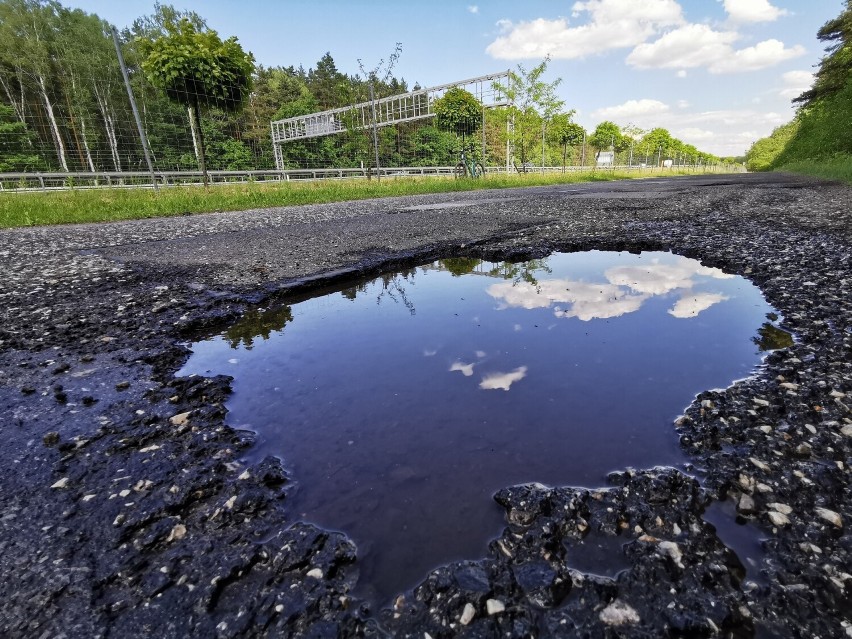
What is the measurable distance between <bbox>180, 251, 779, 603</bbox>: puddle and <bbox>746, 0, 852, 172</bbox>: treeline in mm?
17066

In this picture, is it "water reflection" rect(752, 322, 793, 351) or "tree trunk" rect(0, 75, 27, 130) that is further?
"tree trunk" rect(0, 75, 27, 130)

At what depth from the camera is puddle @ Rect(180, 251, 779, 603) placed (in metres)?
1.28

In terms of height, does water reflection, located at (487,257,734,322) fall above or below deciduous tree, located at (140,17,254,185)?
below

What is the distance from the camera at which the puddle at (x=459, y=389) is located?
1282 mm

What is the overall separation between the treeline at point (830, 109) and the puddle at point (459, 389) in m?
17.1

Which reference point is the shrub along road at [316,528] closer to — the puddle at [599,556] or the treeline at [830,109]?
the puddle at [599,556]

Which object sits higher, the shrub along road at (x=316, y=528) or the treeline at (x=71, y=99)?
the treeline at (x=71, y=99)

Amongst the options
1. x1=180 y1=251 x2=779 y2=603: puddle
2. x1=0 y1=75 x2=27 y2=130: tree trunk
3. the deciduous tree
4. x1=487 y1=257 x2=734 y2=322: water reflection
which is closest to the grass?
the deciduous tree

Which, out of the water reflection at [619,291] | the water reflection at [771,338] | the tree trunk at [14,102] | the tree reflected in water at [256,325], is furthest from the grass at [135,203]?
the tree trunk at [14,102]

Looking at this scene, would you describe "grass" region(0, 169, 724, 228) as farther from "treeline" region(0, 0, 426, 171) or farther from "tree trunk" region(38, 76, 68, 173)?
"tree trunk" region(38, 76, 68, 173)

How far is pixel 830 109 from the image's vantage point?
21.8m

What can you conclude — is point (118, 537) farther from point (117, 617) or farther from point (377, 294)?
point (377, 294)

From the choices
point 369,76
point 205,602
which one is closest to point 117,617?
point 205,602

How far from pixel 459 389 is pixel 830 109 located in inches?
1206
